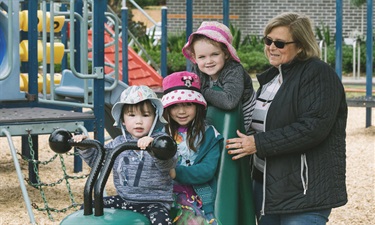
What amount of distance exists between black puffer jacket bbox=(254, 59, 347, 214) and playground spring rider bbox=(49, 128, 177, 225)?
632 millimetres

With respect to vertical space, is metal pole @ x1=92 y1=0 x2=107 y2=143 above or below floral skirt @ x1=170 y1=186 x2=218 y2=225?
above

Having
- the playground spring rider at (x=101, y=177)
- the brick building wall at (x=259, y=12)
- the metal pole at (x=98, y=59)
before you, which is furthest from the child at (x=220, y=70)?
the brick building wall at (x=259, y=12)

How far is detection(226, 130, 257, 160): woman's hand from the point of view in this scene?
126 inches

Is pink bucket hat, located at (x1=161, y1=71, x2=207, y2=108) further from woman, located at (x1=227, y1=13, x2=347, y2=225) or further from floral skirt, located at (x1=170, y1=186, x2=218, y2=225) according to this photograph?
floral skirt, located at (x1=170, y1=186, x2=218, y2=225)

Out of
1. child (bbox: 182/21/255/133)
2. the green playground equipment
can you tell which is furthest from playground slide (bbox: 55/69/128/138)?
the green playground equipment

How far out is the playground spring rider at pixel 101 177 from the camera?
2.64 m

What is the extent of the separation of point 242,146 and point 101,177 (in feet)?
2.34

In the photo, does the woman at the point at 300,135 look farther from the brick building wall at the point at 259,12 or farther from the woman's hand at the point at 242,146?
the brick building wall at the point at 259,12

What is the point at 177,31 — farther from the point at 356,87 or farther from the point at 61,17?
the point at 61,17

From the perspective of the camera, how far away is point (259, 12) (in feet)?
70.6

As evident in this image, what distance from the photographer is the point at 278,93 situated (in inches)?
127

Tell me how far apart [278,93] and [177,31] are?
1854 centimetres

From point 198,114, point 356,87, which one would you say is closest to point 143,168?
point 198,114

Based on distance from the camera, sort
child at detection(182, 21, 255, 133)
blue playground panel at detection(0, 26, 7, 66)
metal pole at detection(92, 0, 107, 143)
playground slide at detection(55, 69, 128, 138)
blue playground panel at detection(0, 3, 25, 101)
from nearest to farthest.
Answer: child at detection(182, 21, 255, 133) < metal pole at detection(92, 0, 107, 143) < blue playground panel at detection(0, 3, 25, 101) < blue playground panel at detection(0, 26, 7, 66) < playground slide at detection(55, 69, 128, 138)
